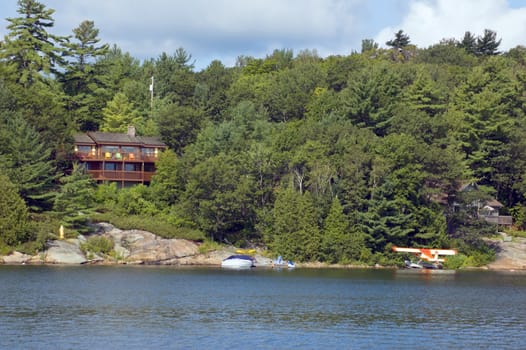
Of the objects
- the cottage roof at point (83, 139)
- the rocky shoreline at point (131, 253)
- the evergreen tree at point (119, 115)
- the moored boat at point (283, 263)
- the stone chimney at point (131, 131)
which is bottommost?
the moored boat at point (283, 263)

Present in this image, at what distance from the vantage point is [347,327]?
149 ft

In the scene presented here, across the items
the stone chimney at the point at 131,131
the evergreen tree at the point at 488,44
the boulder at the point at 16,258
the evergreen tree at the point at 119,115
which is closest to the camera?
the boulder at the point at 16,258

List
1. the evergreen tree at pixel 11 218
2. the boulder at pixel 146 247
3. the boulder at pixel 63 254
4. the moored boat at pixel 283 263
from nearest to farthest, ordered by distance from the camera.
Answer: the evergreen tree at pixel 11 218, the boulder at pixel 63 254, the boulder at pixel 146 247, the moored boat at pixel 283 263

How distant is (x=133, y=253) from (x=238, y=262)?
409 inches

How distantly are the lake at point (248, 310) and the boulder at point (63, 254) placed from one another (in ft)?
10.7

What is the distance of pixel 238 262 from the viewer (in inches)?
3248

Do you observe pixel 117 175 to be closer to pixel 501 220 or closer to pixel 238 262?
pixel 238 262

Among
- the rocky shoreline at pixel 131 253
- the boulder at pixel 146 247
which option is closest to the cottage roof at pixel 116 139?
the rocky shoreline at pixel 131 253

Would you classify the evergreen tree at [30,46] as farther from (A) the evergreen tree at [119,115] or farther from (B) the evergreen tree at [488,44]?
(B) the evergreen tree at [488,44]

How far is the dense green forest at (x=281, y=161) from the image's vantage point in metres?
84.9

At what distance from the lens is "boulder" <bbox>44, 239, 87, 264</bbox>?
7738cm

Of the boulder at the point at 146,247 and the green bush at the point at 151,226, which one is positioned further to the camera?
the green bush at the point at 151,226

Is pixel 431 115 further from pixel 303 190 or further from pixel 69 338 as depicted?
pixel 69 338

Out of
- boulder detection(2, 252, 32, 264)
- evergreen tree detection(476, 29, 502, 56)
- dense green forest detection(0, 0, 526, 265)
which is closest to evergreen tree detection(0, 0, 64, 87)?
dense green forest detection(0, 0, 526, 265)
